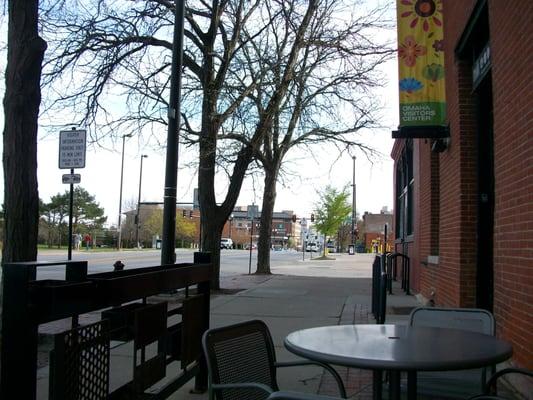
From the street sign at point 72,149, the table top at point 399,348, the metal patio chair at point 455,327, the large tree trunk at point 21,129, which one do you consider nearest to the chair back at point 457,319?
the metal patio chair at point 455,327

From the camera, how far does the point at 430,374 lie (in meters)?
4.38

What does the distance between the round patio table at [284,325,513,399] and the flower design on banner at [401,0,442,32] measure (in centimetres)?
567

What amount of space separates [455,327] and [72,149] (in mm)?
6786

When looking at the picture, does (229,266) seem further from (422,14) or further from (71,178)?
(422,14)

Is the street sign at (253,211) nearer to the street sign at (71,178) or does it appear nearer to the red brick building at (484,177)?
the red brick building at (484,177)

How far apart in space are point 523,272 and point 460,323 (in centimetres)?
107

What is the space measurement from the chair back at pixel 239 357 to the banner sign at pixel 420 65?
5429mm

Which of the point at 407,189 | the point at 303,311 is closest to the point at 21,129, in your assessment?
the point at 303,311

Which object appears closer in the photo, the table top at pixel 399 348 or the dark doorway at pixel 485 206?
the table top at pixel 399 348

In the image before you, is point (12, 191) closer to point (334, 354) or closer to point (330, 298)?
point (334, 354)

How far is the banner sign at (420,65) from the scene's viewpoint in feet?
26.6

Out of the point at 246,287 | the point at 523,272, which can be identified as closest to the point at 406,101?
the point at 523,272

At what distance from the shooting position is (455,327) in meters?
4.20

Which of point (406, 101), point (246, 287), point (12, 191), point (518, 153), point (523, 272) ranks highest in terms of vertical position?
point (406, 101)
